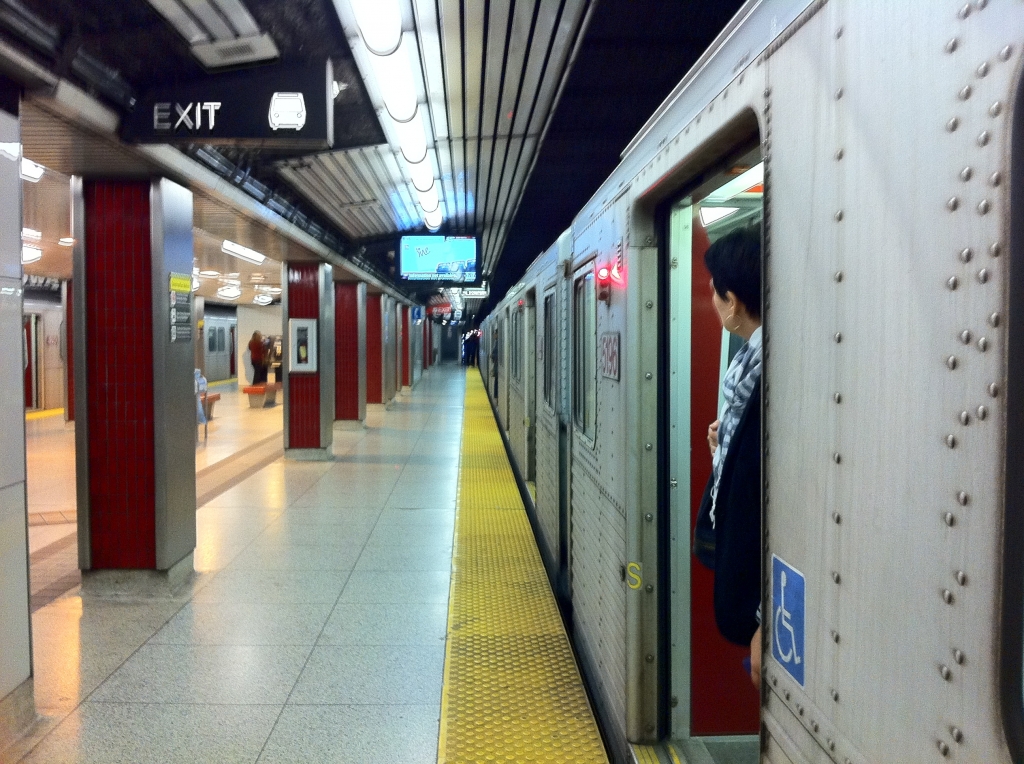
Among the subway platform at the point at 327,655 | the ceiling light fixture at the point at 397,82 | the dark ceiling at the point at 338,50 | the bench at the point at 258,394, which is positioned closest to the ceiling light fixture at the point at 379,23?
the ceiling light fixture at the point at 397,82

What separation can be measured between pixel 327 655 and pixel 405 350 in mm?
18453

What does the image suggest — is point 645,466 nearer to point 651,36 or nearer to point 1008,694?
point 1008,694

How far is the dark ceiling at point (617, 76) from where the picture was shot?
3686 mm

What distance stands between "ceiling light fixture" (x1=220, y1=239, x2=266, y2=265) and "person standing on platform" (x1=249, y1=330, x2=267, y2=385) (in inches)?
236

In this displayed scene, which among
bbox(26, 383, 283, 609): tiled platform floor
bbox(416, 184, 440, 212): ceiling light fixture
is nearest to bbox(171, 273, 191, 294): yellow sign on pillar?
bbox(26, 383, 283, 609): tiled platform floor

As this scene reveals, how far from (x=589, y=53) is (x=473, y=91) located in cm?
129

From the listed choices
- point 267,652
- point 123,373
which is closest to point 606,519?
point 267,652

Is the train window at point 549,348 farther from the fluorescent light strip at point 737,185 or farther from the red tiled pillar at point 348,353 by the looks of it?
the red tiled pillar at point 348,353

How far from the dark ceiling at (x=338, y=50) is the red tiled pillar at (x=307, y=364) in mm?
4036

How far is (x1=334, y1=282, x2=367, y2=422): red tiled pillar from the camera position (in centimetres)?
1262

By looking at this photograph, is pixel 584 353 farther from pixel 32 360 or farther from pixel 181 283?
pixel 32 360

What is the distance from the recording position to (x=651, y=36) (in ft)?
12.9

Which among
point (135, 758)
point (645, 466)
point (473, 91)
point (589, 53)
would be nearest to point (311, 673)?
point (135, 758)

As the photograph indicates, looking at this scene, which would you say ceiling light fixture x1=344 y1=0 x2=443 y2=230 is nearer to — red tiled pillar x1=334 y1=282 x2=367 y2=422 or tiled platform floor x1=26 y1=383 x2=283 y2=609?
tiled platform floor x1=26 y1=383 x2=283 y2=609
